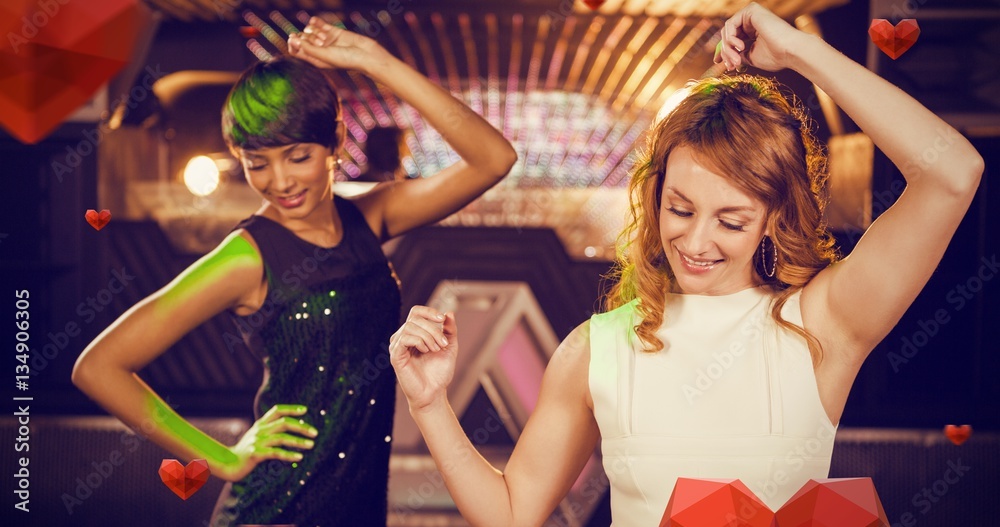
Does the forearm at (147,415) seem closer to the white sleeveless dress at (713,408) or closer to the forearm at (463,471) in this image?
the forearm at (463,471)

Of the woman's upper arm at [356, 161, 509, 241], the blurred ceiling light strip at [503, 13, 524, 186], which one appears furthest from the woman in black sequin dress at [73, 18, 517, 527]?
the blurred ceiling light strip at [503, 13, 524, 186]

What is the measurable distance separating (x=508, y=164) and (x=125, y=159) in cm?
361

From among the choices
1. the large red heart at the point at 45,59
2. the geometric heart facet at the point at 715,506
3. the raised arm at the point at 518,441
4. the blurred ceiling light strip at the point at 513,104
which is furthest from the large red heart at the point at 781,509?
the blurred ceiling light strip at the point at 513,104

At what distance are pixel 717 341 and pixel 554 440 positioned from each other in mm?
300

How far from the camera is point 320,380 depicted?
1.99 m

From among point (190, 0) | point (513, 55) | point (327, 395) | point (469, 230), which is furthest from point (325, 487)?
point (513, 55)

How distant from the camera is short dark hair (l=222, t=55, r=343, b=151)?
1963 mm

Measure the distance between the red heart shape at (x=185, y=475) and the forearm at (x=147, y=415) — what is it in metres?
0.02

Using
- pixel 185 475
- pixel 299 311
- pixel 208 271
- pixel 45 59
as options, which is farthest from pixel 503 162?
pixel 45 59

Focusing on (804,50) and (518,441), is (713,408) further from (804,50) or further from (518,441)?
(804,50)

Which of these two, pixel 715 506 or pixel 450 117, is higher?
pixel 450 117

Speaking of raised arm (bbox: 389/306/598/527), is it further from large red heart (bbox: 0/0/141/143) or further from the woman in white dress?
large red heart (bbox: 0/0/141/143)

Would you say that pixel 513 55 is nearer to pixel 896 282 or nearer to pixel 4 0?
pixel 4 0

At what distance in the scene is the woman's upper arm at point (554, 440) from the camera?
1518mm
